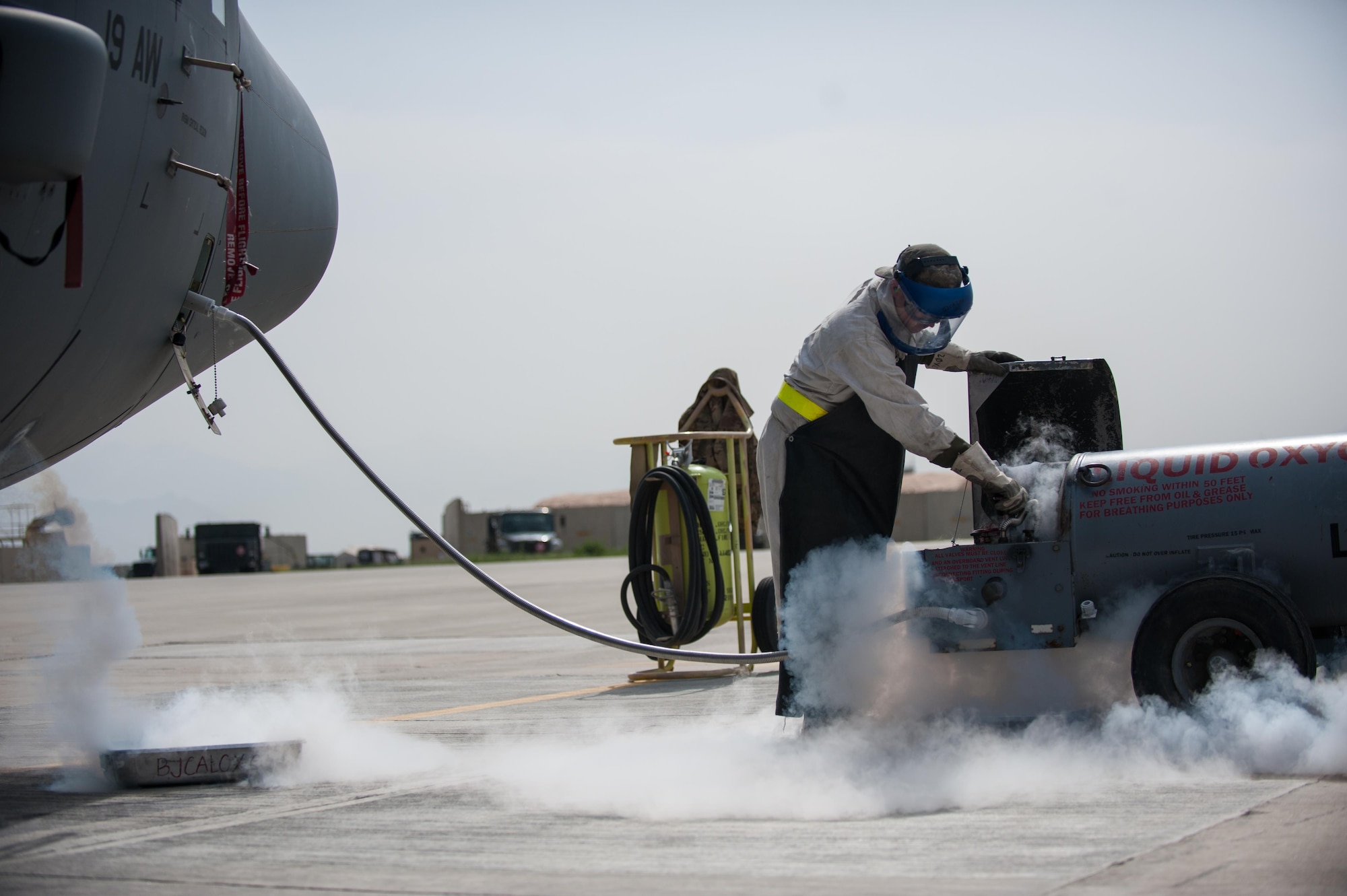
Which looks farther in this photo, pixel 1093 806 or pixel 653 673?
pixel 653 673

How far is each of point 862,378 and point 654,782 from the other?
1.64m

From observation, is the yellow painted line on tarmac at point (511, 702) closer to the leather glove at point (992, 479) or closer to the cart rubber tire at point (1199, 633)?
the leather glove at point (992, 479)

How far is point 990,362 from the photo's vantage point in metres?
5.23

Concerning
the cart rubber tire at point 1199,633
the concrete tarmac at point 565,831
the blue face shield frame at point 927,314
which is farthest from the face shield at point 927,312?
the concrete tarmac at point 565,831

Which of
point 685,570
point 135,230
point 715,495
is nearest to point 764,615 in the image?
point 685,570

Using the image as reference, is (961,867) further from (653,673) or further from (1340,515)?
(653,673)

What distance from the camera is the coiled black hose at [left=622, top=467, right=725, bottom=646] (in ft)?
25.9

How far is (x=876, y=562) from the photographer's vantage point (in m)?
4.68

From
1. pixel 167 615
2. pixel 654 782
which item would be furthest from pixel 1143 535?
pixel 167 615

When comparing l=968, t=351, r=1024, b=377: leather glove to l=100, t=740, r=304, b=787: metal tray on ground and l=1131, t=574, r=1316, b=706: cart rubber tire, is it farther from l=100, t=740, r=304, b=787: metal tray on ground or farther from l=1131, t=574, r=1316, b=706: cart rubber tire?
l=100, t=740, r=304, b=787: metal tray on ground

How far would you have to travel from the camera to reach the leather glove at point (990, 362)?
5.23 m

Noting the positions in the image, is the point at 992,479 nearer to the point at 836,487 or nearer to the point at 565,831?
the point at 836,487

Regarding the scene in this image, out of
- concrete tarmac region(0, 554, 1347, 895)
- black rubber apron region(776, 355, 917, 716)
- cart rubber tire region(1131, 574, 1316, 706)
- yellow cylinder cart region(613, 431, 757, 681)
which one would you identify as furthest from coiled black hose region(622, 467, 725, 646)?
cart rubber tire region(1131, 574, 1316, 706)

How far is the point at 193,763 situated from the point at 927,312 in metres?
3.23
